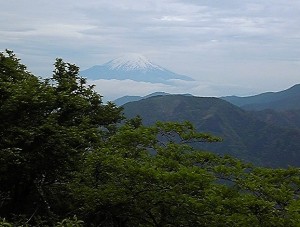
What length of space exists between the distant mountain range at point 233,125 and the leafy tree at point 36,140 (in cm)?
9103

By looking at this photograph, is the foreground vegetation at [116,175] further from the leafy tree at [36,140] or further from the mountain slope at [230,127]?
the mountain slope at [230,127]

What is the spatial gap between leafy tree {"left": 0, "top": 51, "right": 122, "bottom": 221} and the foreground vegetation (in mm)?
32

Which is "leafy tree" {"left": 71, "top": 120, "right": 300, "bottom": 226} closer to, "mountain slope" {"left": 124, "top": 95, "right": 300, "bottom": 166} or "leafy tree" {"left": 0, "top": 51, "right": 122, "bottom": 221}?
"leafy tree" {"left": 0, "top": 51, "right": 122, "bottom": 221}

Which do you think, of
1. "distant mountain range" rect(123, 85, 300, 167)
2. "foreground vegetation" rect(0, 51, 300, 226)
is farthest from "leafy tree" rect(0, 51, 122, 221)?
"distant mountain range" rect(123, 85, 300, 167)

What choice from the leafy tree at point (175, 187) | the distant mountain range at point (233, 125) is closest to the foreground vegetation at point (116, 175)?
the leafy tree at point (175, 187)

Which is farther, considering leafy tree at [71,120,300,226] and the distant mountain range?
the distant mountain range

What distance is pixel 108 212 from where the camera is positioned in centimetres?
1380

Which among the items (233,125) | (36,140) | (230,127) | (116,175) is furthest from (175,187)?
(233,125)

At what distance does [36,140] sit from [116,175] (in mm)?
2718

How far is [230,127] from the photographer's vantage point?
137 metres

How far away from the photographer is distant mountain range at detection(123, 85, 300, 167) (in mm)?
113188

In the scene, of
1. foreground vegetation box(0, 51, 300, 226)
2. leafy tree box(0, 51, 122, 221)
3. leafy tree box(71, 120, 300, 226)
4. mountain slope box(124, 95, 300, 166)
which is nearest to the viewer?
leafy tree box(71, 120, 300, 226)

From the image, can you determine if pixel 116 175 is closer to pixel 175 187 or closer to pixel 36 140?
pixel 175 187

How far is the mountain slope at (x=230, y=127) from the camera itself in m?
113
